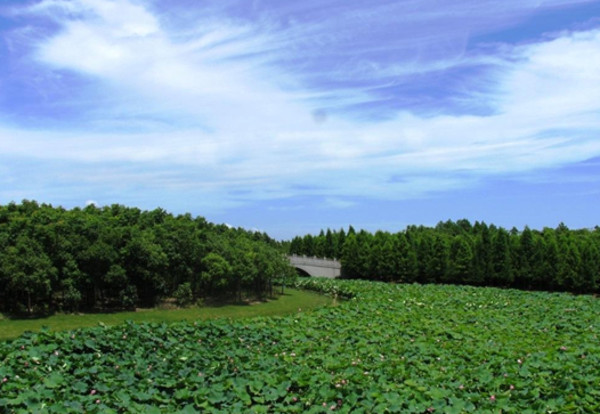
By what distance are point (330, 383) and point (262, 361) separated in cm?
202

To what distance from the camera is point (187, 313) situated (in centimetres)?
2339

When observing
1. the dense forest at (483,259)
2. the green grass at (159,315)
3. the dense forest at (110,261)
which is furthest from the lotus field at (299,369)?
the dense forest at (483,259)

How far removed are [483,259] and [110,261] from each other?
1101 inches

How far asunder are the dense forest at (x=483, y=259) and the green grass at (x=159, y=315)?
1239 centimetres

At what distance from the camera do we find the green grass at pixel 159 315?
18.3 meters

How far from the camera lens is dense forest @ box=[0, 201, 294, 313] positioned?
802 inches

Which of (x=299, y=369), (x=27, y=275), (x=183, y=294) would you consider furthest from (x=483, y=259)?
(x=299, y=369)

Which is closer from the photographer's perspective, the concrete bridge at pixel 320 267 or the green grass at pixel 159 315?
the green grass at pixel 159 315

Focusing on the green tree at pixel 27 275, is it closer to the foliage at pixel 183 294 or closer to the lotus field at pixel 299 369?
A: the foliage at pixel 183 294

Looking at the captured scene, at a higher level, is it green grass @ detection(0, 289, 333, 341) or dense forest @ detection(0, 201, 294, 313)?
dense forest @ detection(0, 201, 294, 313)

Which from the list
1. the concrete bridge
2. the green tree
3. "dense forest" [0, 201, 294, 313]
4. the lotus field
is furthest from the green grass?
the concrete bridge

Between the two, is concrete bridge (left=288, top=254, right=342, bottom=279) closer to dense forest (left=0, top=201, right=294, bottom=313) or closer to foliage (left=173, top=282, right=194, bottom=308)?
dense forest (left=0, top=201, right=294, bottom=313)

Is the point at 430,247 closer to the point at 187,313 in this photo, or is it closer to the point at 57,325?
the point at 187,313

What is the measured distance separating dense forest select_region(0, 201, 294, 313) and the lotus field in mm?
10832
